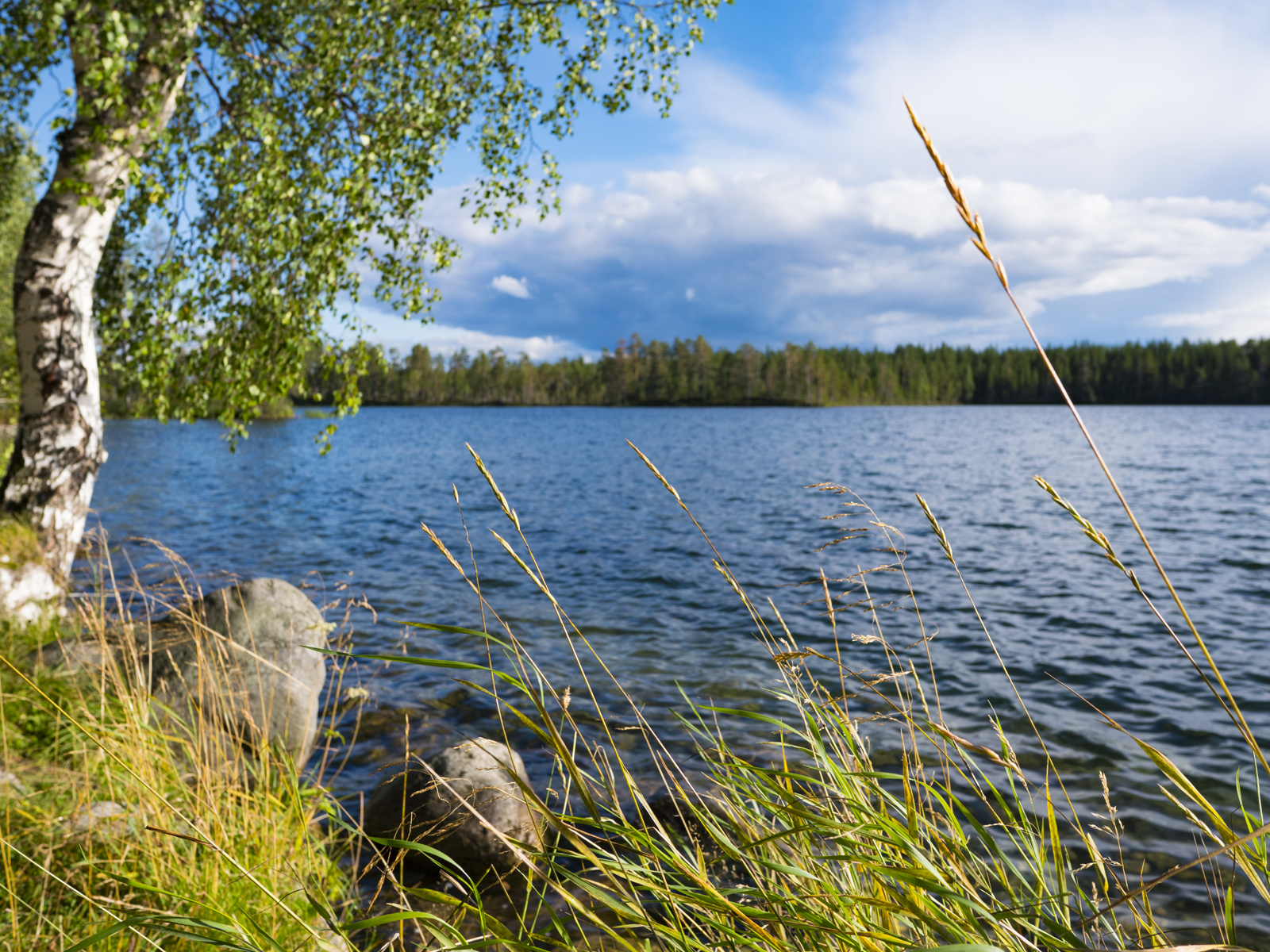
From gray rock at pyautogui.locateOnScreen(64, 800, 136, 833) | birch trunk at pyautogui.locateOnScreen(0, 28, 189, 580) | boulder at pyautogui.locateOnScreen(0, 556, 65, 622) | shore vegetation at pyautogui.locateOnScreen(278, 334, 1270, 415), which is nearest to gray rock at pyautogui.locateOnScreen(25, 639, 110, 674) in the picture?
boulder at pyautogui.locateOnScreen(0, 556, 65, 622)

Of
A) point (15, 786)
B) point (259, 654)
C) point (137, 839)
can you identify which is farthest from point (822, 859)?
point (259, 654)

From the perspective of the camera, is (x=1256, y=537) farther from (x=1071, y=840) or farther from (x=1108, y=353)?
(x=1108, y=353)

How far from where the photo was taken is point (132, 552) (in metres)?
14.4

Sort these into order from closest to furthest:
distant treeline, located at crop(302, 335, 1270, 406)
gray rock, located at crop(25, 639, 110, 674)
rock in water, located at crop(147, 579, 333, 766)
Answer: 1. gray rock, located at crop(25, 639, 110, 674)
2. rock in water, located at crop(147, 579, 333, 766)
3. distant treeline, located at crop(302, 335, 1270, 406)

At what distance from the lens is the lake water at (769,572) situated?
7363mm

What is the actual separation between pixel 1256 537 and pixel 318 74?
2074 centimetres

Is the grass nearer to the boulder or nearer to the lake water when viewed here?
the boulder

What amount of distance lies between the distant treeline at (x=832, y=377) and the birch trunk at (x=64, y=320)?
11995 cm

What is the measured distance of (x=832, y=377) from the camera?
135500mm

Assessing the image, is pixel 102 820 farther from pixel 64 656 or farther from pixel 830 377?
pixel 830 377

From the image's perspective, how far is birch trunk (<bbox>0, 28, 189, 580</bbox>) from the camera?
23.7ft

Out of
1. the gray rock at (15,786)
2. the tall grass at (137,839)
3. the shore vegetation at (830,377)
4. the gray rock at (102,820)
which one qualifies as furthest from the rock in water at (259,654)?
the shore vegetation at (830,377)

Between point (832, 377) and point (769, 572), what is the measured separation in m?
128

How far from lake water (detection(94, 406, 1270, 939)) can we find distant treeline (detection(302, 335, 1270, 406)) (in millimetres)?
102252
